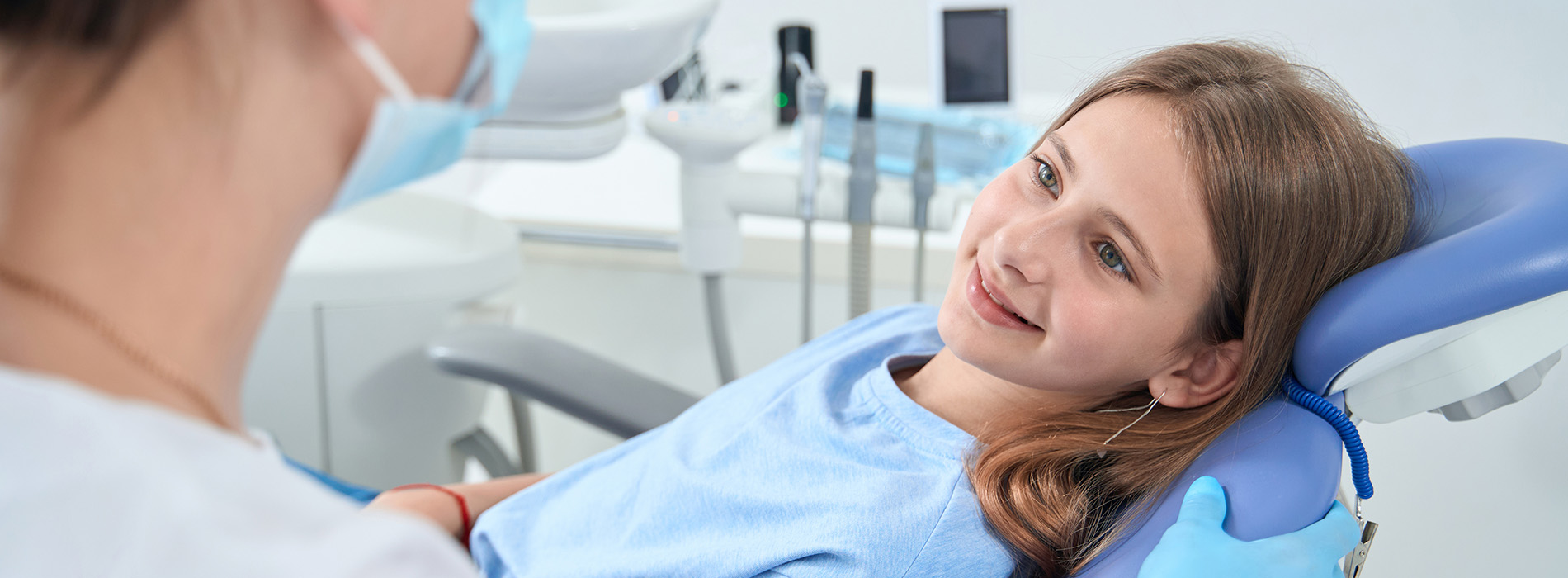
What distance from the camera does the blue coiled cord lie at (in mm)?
717

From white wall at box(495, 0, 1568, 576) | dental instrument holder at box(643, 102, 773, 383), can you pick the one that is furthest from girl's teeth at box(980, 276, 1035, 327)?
dental instrument holder at box(643, 102, 773, 383)

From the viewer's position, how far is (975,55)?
1.83m

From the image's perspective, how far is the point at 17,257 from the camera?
37 cm

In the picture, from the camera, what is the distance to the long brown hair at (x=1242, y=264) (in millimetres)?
725

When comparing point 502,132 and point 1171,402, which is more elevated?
point 502,132

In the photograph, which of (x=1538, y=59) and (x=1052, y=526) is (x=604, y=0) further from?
(x=1538, y=59)

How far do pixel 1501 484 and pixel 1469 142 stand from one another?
457mm

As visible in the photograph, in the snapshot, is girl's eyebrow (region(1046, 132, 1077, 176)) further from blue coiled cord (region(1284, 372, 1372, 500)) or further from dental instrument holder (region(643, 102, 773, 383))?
dental instrument holder (region(643, 102, 773, 383))

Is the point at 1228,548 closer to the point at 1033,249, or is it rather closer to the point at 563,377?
the point at 1033,249

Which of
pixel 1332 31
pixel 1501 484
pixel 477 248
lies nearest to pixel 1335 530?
pixel 1501 484

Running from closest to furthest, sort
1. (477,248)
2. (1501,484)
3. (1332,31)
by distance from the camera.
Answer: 1. (1501,484)
2. (477,248)
3. (1332,31)

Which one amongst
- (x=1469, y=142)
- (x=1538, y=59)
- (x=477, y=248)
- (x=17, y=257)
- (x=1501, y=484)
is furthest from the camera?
(x=1538, y=59)

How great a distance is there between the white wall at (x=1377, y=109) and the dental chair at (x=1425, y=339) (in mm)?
339

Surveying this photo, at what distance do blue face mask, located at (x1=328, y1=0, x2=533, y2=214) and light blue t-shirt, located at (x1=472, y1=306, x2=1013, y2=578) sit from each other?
401 mm
